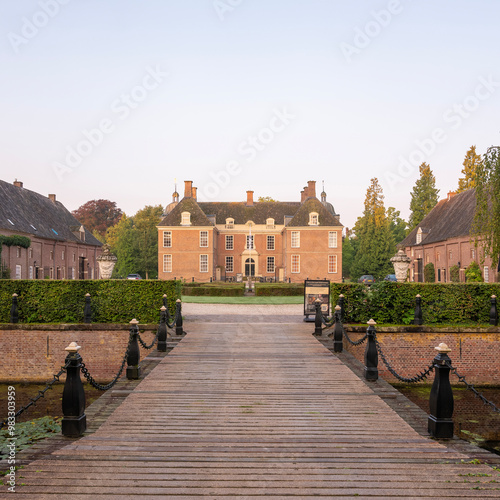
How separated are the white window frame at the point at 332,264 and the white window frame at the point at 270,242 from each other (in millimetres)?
7177

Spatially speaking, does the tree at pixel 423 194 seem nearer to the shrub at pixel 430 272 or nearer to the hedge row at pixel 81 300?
the shrub at pixel 430 272

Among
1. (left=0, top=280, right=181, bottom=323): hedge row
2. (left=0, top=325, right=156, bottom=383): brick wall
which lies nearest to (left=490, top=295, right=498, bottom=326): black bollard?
(left=0, top=280, right=181, bottom=323): hedge row

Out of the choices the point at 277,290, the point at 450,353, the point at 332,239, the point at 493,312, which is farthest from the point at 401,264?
the point at 332,239

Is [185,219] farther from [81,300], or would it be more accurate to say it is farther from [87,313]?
[87,313]

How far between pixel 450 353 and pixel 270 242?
39.4m

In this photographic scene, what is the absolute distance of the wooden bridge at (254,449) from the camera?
15.0ft

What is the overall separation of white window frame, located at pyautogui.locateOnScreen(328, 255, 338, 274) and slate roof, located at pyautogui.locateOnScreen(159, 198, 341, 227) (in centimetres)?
363

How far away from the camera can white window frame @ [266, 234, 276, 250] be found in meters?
52.2

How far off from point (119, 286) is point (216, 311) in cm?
633

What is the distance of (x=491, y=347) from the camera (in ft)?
43.4

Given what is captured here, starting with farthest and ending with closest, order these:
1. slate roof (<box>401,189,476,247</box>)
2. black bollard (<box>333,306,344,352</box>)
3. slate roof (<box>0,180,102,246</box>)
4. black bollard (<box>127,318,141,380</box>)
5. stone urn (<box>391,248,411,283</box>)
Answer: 1. slate roof (<box>401,189,476,247</box>)
2. slate roof (<box>0,180,102,246</box>)
3. stone urn (<box>391,248,411,283</box>)
4. black bollard (<box>333,306,344,352</box>)
5. black bollard (<box>127,318,141,380</box>)

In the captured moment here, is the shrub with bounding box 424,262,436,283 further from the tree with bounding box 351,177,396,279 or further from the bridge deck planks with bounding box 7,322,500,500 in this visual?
the bridge deck planks with bounding box 7,322,500,500

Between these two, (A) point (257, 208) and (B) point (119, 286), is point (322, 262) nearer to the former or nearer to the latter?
(A) point (257, 208)

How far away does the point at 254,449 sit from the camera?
217 inches
